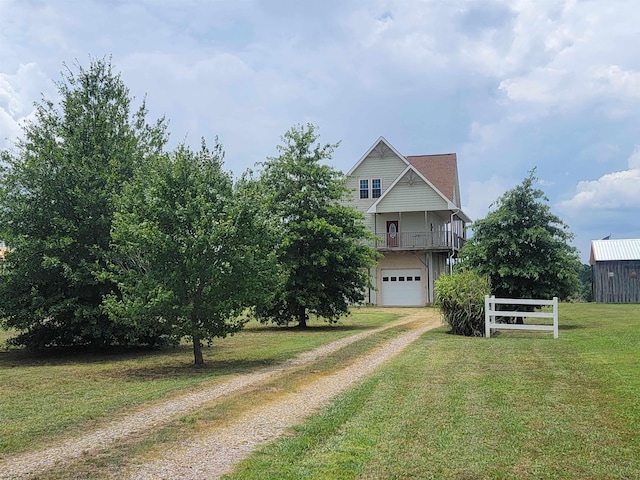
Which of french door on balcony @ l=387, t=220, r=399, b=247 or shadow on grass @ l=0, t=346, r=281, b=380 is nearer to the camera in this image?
shadow on grass @ l=0, t=346, r=281, b=380

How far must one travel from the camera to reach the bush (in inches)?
727

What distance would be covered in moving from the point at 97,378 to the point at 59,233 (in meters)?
6.39

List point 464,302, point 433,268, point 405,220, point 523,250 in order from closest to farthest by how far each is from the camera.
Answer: point 464,302
point 523,250
point 433,268
point 405,220

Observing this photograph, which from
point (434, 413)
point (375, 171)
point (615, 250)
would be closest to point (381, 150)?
point (375, 171)

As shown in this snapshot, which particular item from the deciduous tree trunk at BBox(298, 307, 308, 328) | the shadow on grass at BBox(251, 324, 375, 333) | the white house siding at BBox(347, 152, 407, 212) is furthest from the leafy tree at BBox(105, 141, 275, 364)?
the white house siding at BBox(347, 152, 407, 212)

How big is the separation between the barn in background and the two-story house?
901 centimetres

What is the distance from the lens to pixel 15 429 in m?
7.63

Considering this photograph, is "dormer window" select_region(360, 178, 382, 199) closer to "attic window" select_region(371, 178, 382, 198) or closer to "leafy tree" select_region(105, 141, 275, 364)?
"attic window" select_region(371, 178, 382, 198)

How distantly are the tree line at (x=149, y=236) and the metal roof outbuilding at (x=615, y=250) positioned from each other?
21.2 meters

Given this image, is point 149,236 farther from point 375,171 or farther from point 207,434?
point 375,171

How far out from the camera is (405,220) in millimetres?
37156

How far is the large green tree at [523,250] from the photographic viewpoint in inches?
851

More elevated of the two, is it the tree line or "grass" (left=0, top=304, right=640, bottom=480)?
the tree line

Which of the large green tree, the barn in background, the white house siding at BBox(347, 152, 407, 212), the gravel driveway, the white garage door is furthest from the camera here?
the barn in background
